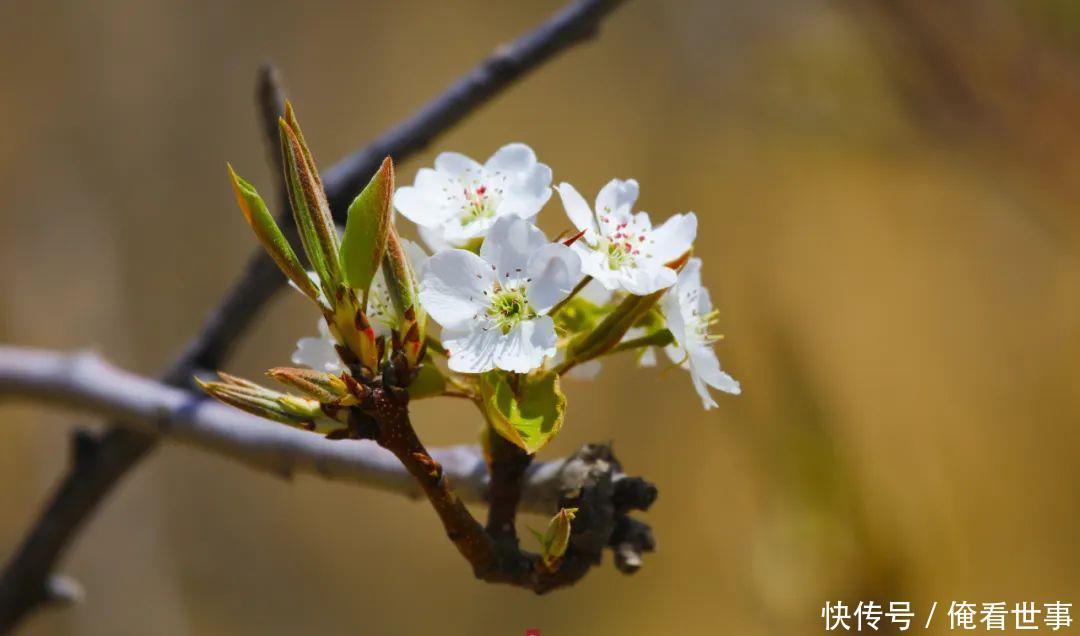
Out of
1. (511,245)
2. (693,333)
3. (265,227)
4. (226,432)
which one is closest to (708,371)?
(693,333)

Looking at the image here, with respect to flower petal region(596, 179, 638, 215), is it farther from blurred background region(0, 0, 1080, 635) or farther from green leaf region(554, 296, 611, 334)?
blurred background region(0, 0, 1080, 635)

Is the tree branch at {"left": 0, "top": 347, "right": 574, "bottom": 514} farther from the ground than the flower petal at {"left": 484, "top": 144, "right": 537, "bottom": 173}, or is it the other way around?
the flower petal at {"left": 484, "top": 144, "right": 537, "bottom": 173}

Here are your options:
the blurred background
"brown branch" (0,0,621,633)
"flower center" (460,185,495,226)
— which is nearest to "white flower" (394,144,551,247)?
"flower center" (460,185,495,226)

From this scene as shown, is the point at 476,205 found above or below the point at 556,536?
above

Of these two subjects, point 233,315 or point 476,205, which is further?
point 233,315

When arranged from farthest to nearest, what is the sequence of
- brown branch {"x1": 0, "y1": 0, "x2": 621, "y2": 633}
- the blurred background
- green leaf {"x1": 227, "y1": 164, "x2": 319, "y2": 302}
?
1. the blurred background
2. brown branch {"x1": 0, "y1": 0, "x2": 621, "y2": 633}
3. green leaf {"x1": 227, "y1": 164, "x2": 319, "y2": 302}

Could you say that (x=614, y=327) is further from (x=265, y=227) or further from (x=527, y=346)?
(x=265, y=227)

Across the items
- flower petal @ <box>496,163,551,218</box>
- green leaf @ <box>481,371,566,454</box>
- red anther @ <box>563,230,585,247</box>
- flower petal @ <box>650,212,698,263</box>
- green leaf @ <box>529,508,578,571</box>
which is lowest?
green leaf @ <box>529,508,578,571</box>
